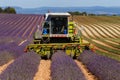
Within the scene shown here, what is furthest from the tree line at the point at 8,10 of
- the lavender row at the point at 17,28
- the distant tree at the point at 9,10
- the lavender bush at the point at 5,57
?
the lavender bush at the point at 5,57

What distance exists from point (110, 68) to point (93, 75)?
1815mm

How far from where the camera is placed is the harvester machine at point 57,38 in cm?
1944

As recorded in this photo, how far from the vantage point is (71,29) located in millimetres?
21234

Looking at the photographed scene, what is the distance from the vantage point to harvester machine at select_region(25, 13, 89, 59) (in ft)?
63.8

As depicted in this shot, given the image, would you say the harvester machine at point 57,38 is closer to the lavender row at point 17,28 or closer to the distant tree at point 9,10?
the lavender row at point 17,28

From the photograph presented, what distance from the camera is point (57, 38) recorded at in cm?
2092

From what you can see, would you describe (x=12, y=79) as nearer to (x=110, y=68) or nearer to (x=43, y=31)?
(x=110, y=68)

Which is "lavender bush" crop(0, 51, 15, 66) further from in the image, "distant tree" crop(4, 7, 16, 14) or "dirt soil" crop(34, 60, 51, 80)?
"distant tree" crop(4, 7, 16, 14)

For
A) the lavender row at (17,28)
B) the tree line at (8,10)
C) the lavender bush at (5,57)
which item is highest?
the lavender bush at (5,57)

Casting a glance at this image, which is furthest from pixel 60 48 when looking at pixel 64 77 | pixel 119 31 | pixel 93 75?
pixel 119 31

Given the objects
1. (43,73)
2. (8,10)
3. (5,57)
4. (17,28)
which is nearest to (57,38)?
(5,57)

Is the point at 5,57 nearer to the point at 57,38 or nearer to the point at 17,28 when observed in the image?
the point at 57,38

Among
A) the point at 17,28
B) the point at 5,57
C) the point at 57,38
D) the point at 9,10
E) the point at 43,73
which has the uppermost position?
the point at 57,38

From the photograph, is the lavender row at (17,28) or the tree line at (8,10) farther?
the tree line at (8,10)
